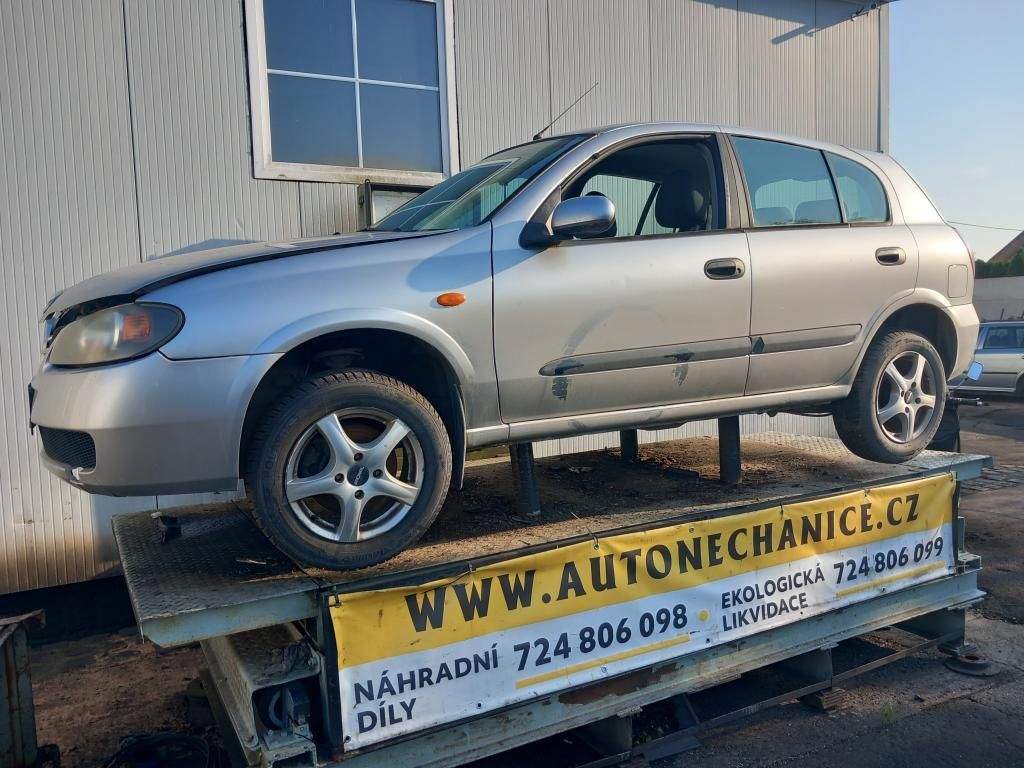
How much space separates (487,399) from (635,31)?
5206 millimetres

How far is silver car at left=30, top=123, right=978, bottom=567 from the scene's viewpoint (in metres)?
2.45

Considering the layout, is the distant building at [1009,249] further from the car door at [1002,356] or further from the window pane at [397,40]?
the window pane at [397,40]

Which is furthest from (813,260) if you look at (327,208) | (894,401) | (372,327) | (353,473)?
(327,208)

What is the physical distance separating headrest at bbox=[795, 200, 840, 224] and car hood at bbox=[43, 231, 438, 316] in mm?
1915

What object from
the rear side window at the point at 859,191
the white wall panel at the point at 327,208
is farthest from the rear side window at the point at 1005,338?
the white wall panel at the point at 327,208

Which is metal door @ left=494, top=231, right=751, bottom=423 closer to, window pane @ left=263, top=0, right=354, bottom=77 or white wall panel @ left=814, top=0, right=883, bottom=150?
window pane @ left=263, top=0, right=354, bottom=77

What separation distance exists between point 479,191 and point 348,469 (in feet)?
4.43

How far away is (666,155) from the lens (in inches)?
145

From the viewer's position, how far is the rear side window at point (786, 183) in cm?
362

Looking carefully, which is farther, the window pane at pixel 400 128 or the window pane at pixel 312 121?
A: the window pane at pixel 400 128

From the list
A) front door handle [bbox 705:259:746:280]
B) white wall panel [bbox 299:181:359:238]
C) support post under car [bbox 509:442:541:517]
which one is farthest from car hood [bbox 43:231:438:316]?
white wall panel [bbox 299:181:359:238]

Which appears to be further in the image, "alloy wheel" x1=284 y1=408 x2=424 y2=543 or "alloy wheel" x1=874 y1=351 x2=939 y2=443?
"alloy wheel" x1=874 y1=351 x2=939 y2=443

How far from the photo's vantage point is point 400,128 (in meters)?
6.04

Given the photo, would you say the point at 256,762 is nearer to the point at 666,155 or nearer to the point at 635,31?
the point at 666,155
